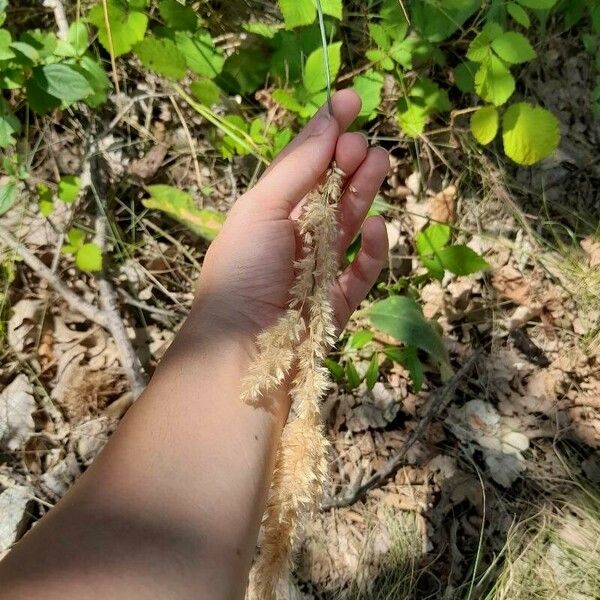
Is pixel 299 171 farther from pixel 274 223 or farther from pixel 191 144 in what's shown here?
pixel 191 144

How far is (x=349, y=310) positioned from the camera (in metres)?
1.49

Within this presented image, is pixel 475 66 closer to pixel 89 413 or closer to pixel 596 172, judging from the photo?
pixel 596 172

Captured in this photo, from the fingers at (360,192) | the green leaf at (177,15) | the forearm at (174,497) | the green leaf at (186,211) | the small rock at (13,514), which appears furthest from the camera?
the green leaf at (186,211)

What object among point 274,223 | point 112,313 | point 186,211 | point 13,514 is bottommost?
point 13,514

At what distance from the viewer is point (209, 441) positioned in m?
0.99

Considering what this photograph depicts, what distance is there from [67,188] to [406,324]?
3.33 ft

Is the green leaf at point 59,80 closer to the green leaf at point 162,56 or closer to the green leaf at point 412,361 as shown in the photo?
the green leaf at point 162,56

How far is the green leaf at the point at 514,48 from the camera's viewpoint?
1364 mm

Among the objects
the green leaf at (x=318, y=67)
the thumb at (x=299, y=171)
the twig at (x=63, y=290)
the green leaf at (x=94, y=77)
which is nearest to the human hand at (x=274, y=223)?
the thumb at (x=299, y=171)

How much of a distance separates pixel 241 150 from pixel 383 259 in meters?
0.56

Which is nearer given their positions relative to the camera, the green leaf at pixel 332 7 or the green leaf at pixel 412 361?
the green leaf at pixel 332 7

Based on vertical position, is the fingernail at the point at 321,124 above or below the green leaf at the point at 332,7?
below

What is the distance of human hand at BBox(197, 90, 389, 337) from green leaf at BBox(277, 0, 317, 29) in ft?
0.71

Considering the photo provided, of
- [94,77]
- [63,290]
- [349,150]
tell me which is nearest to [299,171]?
[349,150]
